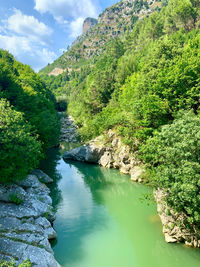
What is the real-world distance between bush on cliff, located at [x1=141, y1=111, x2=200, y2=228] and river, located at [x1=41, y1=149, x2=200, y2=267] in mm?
2882

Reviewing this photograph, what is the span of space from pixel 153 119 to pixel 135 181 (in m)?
8.16

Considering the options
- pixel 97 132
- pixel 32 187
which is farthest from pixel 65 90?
pixel 32 187

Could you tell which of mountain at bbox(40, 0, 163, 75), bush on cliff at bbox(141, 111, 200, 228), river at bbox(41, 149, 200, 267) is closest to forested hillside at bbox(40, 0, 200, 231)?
bush on cliff at bbox(141, 111, 200, 228)

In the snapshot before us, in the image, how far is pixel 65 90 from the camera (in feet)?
442

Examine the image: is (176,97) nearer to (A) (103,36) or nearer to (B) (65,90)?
(B) (65,90)

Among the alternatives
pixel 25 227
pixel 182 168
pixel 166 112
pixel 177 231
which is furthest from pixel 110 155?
pixel 25 227

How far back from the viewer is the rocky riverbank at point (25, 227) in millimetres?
9977

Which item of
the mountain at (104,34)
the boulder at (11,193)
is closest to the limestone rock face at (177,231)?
the boulder at (11,193)

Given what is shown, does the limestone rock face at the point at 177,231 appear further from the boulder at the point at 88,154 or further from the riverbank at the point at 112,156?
the boulder at the point at 88,154

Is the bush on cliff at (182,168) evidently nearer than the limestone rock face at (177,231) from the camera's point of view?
Yes

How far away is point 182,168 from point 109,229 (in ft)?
25.3

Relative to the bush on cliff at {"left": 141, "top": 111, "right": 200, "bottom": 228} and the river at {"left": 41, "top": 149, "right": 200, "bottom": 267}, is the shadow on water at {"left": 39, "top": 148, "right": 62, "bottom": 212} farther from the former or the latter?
the bush on cliff at {"left": 141, "top": 111, "right": 200, "bottom": 228}

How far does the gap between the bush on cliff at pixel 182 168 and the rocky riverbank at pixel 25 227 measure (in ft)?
25.4

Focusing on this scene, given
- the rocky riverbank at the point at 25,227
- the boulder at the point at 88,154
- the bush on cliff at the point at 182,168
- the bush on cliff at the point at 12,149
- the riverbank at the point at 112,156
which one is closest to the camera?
the rocky riverbank at the point at 25,227
